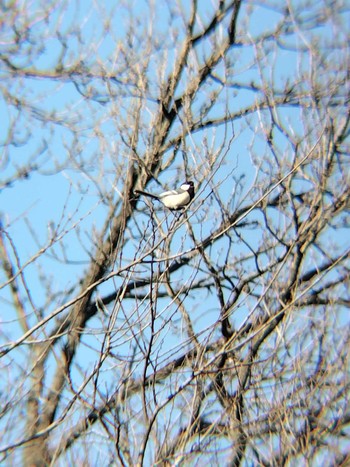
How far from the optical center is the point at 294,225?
5.09 meters

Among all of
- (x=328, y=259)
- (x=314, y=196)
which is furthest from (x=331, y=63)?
(x=328, y=259)

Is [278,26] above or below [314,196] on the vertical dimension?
above

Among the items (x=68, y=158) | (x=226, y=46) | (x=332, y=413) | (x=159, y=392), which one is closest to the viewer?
(x=159, y=392)

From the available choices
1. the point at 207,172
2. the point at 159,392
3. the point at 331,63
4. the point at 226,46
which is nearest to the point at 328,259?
the point at 331,63

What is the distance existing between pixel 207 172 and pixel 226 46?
14.3ft

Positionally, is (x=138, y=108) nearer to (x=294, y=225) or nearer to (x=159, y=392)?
(x=294, y=225)

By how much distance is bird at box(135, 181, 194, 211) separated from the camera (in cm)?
468

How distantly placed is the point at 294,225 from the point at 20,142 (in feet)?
8.37

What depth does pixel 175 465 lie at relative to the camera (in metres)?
2.94

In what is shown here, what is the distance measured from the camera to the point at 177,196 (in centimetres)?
504

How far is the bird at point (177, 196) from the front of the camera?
4680 millimetres

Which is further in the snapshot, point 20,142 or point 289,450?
point 20,142

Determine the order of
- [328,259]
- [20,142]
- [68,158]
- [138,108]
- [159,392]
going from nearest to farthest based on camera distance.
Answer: [159,392], [138,108], [328,259], [20,142], [68,158]

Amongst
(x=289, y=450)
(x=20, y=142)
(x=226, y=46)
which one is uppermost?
(x=226, y=46)
